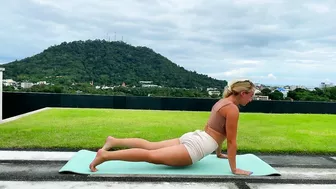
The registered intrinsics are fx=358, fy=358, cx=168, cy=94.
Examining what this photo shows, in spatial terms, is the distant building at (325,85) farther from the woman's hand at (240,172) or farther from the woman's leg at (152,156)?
the woman's leg at (152,156)

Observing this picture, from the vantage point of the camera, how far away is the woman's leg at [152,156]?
2789mm

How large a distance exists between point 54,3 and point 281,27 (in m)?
9.04

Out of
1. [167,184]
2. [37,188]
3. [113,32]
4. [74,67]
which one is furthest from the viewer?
[113,32]

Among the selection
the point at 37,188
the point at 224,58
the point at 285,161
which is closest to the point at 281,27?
the point at 224,58

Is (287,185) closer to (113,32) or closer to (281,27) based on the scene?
(281,27)

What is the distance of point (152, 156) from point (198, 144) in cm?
39

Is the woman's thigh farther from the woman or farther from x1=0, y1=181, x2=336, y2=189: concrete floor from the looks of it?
x1=0, y1=181, x2=336, y2=189: concrete floor

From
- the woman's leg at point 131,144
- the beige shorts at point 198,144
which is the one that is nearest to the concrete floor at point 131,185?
the beige shorts at point 198,144

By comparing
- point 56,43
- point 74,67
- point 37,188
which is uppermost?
point 56,43

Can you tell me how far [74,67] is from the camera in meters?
18.9

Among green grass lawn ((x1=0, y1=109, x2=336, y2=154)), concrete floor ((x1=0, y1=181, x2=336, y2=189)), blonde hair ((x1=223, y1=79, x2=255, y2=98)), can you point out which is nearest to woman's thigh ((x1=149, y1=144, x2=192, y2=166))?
concrete floor ((x1=0, y1=181, x2=336, y2=189))

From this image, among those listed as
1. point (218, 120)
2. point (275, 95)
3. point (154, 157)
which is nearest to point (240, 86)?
point (218, 120)

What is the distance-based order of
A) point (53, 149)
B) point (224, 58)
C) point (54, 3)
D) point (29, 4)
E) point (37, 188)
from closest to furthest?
point (37, 188) < point (53, 149) < point (29, 4) < point (54, 3) < point (224, 58)

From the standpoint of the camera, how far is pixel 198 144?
9.64 ft
